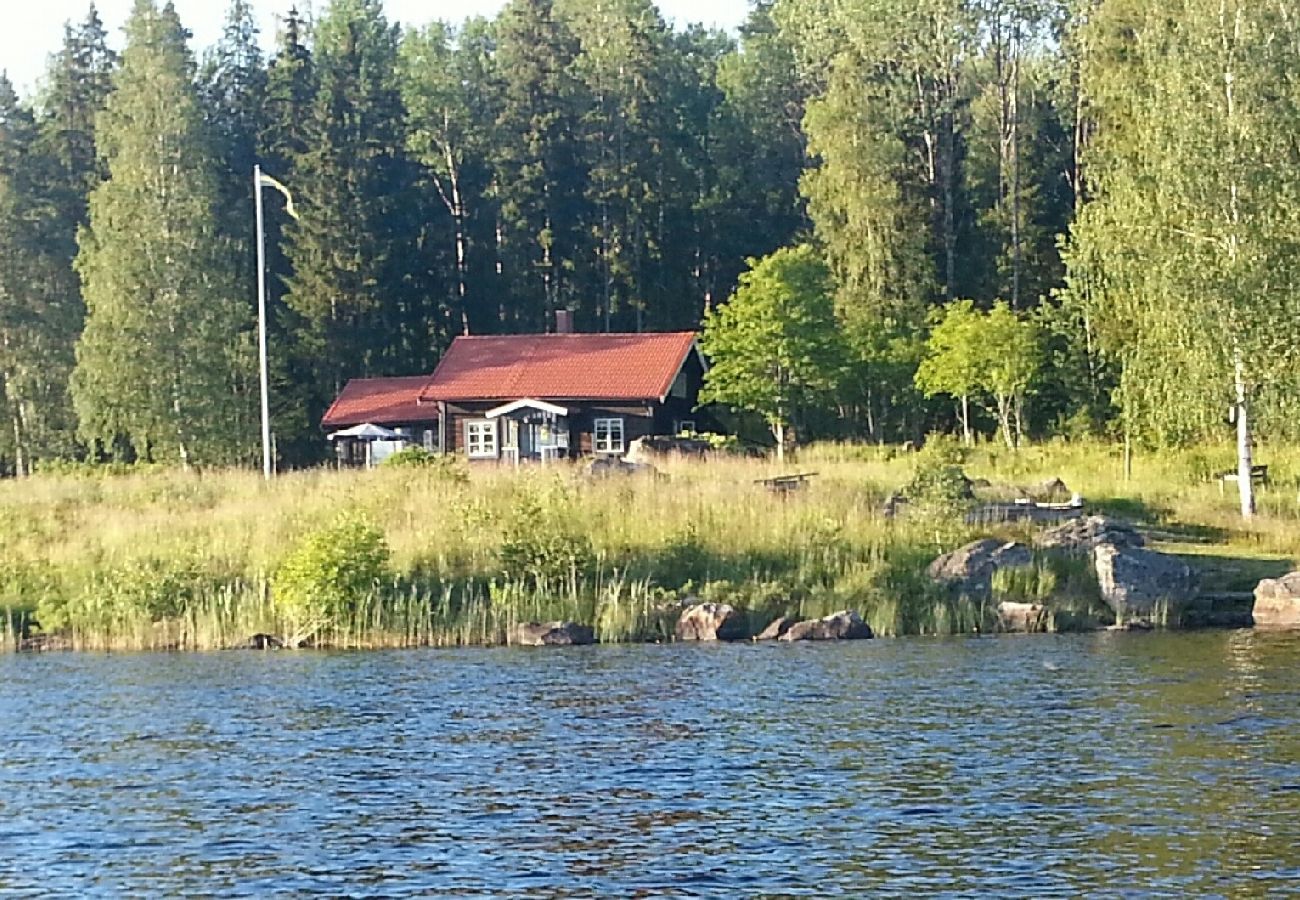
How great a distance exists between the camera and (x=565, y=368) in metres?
59.2

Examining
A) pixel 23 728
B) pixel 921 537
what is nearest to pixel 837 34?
pixel 921 537

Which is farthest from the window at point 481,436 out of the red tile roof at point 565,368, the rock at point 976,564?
the rock at point 976,564

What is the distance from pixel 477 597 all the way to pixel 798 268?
28.6 metres

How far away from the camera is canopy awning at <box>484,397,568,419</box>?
57469 millimetres

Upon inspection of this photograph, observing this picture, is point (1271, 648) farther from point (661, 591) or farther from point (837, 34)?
point (837, 34)

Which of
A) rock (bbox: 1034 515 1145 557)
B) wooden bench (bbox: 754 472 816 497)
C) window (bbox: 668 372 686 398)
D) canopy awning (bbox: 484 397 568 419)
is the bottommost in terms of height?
rock (bbox: 1034 515 1145 557)

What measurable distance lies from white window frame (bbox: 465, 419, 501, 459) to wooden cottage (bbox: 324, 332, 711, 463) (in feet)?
0.10

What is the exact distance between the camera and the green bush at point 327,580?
28.9 metres

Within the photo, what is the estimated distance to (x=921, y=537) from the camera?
31.6 meters

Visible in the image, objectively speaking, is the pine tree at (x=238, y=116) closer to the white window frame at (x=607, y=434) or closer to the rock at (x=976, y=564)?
the white window frame at (x=607, y=434)

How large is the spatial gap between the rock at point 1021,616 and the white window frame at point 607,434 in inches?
1147

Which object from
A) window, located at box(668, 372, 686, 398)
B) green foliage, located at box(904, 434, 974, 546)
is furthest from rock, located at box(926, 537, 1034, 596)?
window, located at box(668, 372, 686, 398)

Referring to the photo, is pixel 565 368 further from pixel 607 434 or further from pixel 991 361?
pixel 991 361

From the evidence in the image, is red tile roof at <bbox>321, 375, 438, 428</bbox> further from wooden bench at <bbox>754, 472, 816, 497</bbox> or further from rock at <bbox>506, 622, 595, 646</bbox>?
rock at <bbox>506, 622, 595, 646</bbox>
